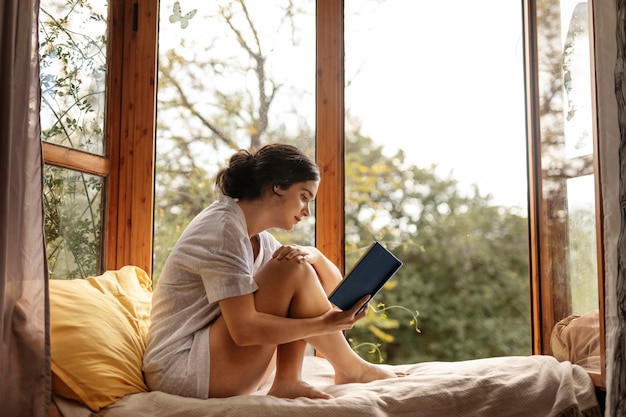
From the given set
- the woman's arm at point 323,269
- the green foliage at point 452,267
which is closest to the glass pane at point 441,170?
the green foliage at point 452,267

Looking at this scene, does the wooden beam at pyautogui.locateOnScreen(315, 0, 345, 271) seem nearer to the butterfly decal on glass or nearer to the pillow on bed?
the butterfly decal on glass

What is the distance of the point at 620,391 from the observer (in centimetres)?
165

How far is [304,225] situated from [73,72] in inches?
41.6

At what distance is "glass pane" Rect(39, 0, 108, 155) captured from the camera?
243cm

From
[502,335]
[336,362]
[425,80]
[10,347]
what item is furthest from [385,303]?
[10,347]

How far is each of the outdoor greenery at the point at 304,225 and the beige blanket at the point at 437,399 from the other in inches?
37.4

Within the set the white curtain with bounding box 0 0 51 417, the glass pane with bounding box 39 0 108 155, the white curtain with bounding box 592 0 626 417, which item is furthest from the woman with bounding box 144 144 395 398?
the glass pane with bounding box 39 0 108 155

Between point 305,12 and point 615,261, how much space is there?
1.60 metres

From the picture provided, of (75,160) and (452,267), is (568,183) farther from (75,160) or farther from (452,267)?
(75,160)

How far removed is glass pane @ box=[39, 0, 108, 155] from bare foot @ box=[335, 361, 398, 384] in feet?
4.49

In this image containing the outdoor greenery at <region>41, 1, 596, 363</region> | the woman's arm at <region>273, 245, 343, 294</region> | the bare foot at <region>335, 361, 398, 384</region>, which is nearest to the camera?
the bare foot at <region>335, 361, 398, 384</region>

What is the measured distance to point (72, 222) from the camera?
8.32 feet

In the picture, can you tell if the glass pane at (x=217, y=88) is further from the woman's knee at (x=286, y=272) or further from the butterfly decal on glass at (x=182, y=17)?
the woman's knee at (x=286, y=272)

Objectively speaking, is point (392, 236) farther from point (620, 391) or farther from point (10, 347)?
point (10, 347)
